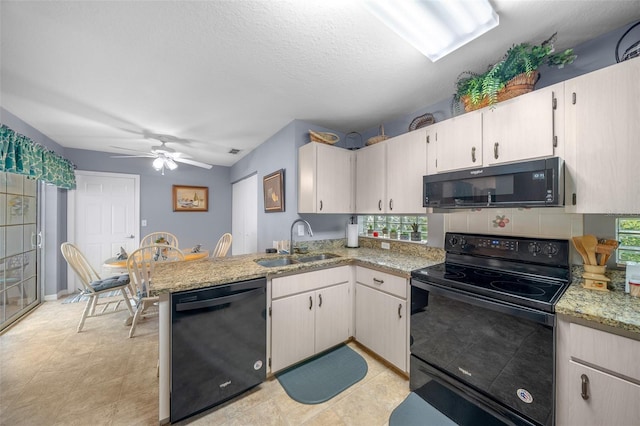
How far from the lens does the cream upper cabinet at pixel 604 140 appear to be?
113 cm

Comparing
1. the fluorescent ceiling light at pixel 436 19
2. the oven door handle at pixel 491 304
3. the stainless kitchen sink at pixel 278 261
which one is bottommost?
the oven door handle at pixel 491 304

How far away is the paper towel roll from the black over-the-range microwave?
42.6 inches

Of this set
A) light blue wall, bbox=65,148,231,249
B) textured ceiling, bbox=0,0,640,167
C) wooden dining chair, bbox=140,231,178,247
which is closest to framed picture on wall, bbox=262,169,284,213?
textured ceiling, bbox=0,0,640,167

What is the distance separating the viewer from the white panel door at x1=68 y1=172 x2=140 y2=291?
371cm

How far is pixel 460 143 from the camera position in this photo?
5.66ft

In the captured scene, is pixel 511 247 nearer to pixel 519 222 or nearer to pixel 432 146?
pixel 519 222

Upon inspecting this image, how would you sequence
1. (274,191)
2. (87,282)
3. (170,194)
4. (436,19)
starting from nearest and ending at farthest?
(436,19) → (87,282) → (274,191) → (170,194)

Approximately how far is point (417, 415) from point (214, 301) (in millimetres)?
1521

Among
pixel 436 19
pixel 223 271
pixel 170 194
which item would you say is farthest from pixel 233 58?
pixel 170 194

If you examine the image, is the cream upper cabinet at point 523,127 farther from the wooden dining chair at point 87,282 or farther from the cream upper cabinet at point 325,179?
the wooden dining chair at point 87,282

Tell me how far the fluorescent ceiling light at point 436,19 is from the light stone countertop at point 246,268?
1.51m

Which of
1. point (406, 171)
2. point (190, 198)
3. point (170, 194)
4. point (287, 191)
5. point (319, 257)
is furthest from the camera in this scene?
point (190, 198)

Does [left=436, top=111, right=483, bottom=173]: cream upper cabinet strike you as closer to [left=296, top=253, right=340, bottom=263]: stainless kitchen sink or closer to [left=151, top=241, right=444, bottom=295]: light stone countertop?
[left=151, top=241, right=444, bottom=295]: light stone countertop

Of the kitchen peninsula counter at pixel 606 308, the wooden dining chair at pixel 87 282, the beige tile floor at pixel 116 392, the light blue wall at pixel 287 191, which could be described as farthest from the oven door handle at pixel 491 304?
the wooden dining chair at pixel 87 282
